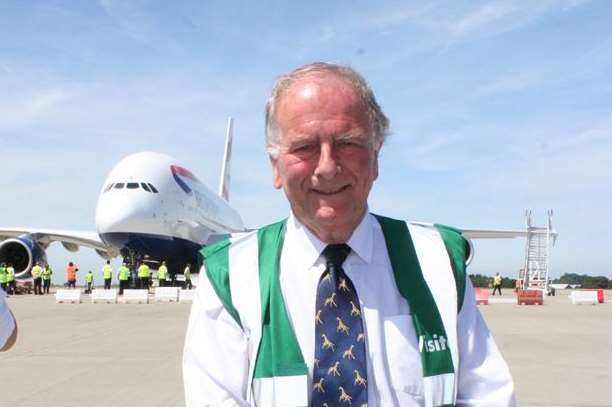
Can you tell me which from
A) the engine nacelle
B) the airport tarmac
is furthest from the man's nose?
the engine nacelle

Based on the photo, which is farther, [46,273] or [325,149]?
[46,273]

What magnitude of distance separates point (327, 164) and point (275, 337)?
0.45 meters

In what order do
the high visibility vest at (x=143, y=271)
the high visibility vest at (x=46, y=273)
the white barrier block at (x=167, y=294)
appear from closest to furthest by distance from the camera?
1. the white barrier block at (x=167, y=294)
2. the high visibility vest at (x=143, y=271)
3. the high visibility vest at (x=46, y=273)

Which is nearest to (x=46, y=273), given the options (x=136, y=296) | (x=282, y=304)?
(x=136, y=296)

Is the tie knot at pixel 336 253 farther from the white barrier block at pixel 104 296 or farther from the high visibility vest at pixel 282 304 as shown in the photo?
the white barrier block at pixel 104 296

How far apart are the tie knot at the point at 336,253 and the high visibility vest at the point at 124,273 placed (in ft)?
70.7

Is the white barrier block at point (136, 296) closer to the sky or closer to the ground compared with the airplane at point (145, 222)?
closer to the ground

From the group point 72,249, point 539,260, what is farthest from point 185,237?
point 539,260

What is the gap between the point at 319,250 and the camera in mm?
1771

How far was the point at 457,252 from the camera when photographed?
1.81 metres

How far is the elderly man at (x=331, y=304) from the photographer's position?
5.36 ft

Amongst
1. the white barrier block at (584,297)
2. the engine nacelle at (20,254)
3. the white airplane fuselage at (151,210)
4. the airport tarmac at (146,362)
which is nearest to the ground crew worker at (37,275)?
Answer: the engine nacelle at (20,254)

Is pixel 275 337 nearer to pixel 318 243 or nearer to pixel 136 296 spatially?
pixel 318 243

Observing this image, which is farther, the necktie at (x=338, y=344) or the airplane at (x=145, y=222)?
the airplane at (x=145, y=222)
